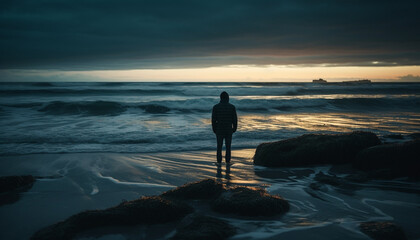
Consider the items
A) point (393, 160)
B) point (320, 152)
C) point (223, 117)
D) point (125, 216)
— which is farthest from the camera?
point (223, 117)

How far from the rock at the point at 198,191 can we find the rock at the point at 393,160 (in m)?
3.34

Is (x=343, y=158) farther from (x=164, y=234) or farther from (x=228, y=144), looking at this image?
(x=164, y=234)

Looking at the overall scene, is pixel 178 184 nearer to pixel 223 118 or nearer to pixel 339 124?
pixel 223 118

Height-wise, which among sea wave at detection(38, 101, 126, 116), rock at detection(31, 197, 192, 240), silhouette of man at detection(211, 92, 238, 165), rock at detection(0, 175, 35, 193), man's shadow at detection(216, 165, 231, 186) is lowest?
man's shadow at detection(216, 165, 231, 186)

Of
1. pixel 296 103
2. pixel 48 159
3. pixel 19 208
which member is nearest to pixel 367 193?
pixel 19 208

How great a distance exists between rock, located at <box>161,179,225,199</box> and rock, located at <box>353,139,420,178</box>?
3342 millimetres

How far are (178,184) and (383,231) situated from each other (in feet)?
10.9

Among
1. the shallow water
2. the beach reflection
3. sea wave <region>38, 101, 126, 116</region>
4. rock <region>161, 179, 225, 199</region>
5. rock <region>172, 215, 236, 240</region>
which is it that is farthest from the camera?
sea wave <region>38, 101, 126, 116</region>

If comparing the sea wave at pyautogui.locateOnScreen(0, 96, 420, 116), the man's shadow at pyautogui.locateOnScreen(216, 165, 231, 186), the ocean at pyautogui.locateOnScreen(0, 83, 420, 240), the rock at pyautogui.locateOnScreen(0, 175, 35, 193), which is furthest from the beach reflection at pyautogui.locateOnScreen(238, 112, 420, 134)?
the rock at pyautogui.locateOnScreen(0, 175, 35, 193)

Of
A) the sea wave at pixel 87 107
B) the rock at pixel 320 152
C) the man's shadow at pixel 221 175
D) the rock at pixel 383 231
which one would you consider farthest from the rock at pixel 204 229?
the sea wave at pixel 87 107

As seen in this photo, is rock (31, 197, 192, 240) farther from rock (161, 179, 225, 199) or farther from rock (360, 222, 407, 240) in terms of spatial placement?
rock (360, 222, 407, 240)

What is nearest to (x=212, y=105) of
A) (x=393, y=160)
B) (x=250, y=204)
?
(x=393, y=160)

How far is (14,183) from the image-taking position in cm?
474

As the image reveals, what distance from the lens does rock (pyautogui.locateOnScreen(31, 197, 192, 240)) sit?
3055 mm
